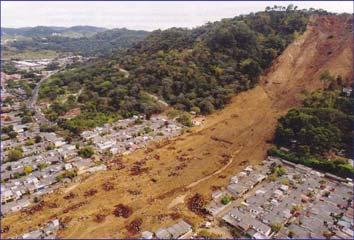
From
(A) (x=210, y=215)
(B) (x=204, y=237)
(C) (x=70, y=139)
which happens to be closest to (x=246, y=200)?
(A) (x=210, y=215)

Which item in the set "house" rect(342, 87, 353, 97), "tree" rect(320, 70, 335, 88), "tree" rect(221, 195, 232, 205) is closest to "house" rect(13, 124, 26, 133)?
"tree" rect(221, 195, 232, 205)

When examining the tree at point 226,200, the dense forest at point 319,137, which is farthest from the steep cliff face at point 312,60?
the tree at point 226,200

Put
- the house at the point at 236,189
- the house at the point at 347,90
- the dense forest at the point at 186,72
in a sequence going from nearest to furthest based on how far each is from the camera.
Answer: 1. the house at the point at 236,189
2. the house at the point at 347,90
3. the dense forest at the point at 186,72

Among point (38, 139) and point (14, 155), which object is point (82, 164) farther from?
point (38, 139)

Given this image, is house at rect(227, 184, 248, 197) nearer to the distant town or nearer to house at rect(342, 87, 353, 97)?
the distant town

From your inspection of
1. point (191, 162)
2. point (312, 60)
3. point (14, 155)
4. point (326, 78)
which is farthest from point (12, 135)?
point (312, 60)

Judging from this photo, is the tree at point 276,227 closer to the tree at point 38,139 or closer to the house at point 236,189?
the house at point 236,189

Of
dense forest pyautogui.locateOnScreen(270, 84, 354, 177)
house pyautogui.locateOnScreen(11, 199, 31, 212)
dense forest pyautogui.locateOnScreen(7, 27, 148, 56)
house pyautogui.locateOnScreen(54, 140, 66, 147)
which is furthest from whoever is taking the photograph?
dense forest pyautogui.locateOnScreen(7, 27, 148, 56)

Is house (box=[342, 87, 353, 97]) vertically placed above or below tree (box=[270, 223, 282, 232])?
above
